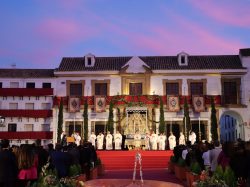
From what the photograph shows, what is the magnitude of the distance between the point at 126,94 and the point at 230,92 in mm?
10940

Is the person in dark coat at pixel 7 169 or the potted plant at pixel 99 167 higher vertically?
the person in dark coat at pixel 7 169

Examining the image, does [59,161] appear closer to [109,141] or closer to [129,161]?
[129,161]

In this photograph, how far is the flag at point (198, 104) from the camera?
126 feet

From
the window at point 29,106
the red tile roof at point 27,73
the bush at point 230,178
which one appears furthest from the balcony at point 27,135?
the bush at point 230,178

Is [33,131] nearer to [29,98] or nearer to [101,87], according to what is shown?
[29,98]

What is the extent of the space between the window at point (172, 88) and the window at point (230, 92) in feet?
16.5

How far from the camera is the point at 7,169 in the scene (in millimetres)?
Answer: 9031

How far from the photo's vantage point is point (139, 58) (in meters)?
39.9

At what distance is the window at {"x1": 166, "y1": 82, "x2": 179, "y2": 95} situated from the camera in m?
39.7

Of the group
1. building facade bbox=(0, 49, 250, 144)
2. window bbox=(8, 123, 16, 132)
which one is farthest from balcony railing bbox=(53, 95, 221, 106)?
window bbox=(8, 123, 16, 132)

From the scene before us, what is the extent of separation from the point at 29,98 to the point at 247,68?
2350 centimetres

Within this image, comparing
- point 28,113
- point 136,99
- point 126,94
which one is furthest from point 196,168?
Answer: point 28,113

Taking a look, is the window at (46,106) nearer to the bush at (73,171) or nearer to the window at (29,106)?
the window at (29,106)

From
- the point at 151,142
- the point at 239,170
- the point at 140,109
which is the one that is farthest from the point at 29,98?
the point at 239,170
